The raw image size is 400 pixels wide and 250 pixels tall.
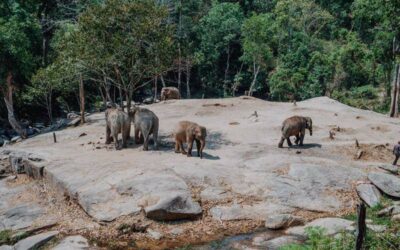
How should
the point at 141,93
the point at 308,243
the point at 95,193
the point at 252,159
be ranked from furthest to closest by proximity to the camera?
the point at 141,93 < the point at 252,159 < the point at 95,193 < the point at 308,243

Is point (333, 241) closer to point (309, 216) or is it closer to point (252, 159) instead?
point (309, 216)

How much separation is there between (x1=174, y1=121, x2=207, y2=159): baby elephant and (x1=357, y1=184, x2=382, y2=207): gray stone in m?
5.85

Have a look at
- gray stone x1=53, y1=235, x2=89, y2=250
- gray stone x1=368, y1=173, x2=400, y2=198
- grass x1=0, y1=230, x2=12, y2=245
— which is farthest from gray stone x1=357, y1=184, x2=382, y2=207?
grass x1=0, y1=230, x2=12, y2=245

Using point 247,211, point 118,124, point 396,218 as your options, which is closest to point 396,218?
point 396,218

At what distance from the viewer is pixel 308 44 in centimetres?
5225

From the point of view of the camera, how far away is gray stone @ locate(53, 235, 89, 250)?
489 inches

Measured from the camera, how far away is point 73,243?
12641mm

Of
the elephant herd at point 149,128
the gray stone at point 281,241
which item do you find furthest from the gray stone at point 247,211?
the elephant herd at point 149,128

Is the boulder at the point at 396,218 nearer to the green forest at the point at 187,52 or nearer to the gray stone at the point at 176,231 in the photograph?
the gray stone at the point at 176,231

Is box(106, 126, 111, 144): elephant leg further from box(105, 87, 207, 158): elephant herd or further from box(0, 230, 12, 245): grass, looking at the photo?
box(0, 230, 12, 245): grass

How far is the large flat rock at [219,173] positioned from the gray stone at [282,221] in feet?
2.08

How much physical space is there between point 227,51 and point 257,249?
138 ft

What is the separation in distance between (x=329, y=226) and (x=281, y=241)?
61.7 inches

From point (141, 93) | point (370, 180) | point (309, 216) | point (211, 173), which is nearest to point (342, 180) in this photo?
point (370, 180)
